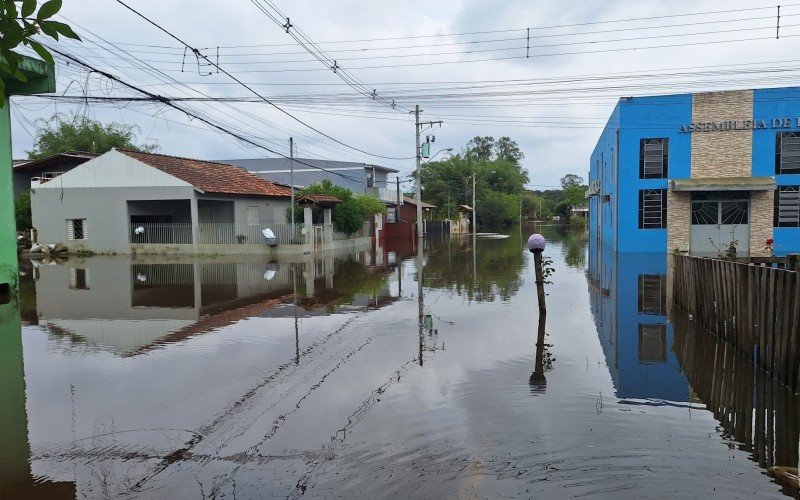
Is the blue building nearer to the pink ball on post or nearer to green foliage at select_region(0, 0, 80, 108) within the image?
the pink ball on post

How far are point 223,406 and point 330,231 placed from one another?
27430mm

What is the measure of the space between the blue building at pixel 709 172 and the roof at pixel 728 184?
4 cm

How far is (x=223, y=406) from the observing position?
676cm

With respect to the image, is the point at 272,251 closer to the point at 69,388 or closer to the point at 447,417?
the point at 69,388

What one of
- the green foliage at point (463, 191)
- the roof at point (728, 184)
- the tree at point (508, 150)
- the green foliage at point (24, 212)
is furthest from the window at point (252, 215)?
the tree at point (508, 150)

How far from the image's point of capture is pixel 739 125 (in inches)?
1081

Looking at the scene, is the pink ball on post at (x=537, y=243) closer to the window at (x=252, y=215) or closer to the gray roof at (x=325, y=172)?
the window at (x=252, y=215)

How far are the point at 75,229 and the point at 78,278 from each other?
13.6 m

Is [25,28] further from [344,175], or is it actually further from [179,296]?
[344,175]

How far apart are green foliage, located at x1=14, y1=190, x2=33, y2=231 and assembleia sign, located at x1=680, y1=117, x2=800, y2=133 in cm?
3424

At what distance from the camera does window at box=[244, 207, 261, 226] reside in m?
34.9

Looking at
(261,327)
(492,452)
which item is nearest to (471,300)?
(261,327)

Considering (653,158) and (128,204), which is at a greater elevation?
(653,158)

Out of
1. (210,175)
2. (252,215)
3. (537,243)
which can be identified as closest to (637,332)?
(537,243)
